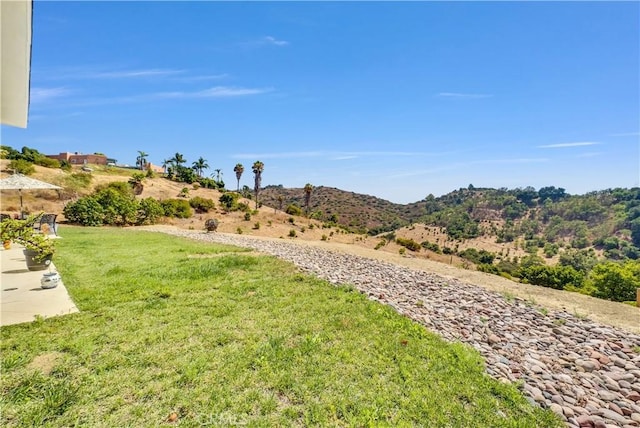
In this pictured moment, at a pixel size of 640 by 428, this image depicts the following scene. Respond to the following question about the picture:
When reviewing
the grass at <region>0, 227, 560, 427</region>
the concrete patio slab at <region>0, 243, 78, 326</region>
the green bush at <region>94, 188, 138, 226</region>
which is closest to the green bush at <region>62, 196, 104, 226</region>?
the green bush at <region>94, 188, 138, 226</region>

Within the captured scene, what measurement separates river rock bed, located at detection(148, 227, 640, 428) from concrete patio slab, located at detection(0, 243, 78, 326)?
5963 mm

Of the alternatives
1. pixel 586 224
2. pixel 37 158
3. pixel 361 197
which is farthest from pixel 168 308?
pixel 586 224

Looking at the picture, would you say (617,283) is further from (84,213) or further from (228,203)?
(228,203)

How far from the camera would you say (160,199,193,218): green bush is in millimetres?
28703

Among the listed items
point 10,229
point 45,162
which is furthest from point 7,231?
point 45,162

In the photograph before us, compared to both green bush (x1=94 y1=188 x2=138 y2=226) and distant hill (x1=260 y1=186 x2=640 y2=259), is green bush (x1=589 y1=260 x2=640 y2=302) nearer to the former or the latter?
→ green bush (x1=94 y1=188 x2=138 y2=226)

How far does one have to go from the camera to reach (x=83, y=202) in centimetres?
2077

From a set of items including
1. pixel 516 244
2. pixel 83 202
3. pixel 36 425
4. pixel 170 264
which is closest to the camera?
pixel 36 425

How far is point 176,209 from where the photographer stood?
30.3 meters

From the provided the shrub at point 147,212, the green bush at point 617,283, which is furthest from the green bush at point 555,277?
the shrub at point 147,212

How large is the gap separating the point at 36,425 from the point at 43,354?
1645mm

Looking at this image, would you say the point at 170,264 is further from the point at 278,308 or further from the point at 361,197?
the point at 361,197

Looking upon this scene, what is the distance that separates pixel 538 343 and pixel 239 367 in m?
5.43

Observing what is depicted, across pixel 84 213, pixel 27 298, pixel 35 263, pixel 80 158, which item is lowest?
pixel 27 298
